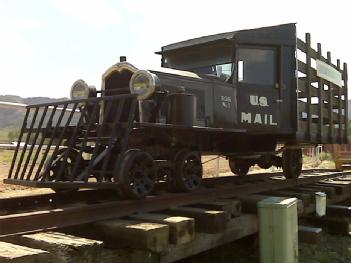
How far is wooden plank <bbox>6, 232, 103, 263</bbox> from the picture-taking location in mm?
2986

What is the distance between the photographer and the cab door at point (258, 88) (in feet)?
23.7

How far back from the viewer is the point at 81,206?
4.23 m

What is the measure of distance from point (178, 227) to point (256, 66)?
4.39 meters

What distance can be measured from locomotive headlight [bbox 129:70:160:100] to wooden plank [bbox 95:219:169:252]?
6.30 ft

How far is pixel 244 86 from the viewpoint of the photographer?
7.28 m

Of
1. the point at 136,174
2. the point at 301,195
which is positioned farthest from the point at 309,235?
the point at 136,174

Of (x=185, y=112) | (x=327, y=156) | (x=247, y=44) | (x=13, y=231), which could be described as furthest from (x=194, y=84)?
(x=327, y=156)

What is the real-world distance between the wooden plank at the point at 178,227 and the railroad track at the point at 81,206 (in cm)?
44

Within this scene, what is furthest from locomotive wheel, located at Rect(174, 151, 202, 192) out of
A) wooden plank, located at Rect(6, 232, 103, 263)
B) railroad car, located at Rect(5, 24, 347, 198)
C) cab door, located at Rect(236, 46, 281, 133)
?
wooden plank, located at Rect(6, 232, 103, 263)

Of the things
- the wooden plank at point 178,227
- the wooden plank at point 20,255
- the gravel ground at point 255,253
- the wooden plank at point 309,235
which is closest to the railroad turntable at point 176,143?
the wooden plank at point 178,227

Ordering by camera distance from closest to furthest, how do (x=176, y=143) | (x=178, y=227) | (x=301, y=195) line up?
(x=178, y=227)
(x=176, y=143)
(x=301, y=195)

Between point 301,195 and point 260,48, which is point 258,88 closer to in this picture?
point 260,48

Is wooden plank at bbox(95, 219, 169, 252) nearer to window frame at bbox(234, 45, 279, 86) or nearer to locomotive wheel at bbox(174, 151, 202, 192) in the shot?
locomotive wheel at bbox(174, 151, 202, 192)

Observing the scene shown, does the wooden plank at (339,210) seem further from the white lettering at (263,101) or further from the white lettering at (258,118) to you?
the white lettering at (263,101)
